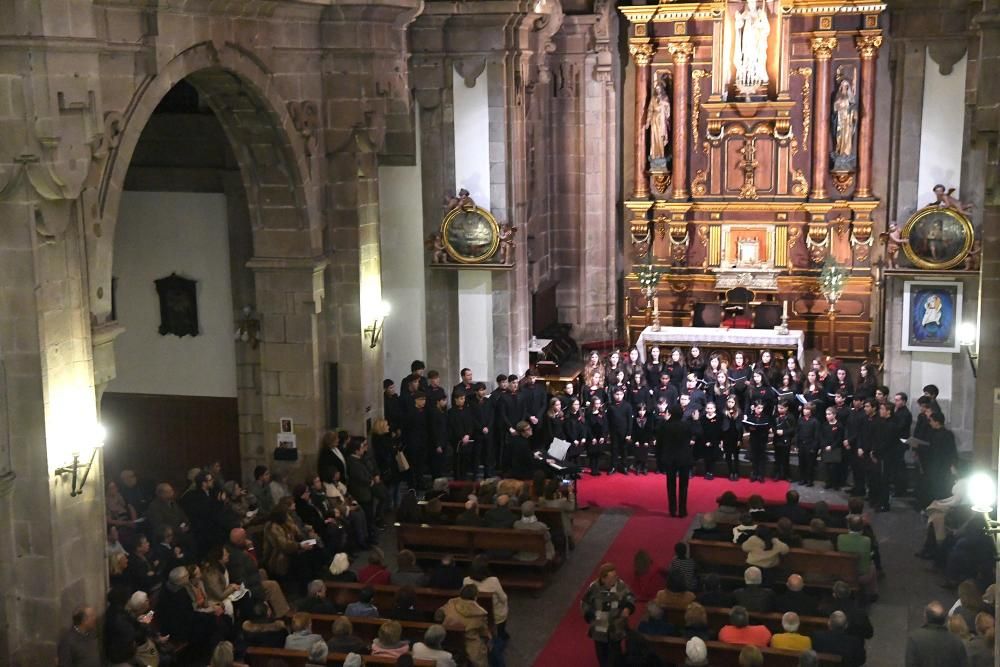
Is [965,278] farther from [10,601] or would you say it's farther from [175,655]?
[10,601]

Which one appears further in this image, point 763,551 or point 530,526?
point 530,526

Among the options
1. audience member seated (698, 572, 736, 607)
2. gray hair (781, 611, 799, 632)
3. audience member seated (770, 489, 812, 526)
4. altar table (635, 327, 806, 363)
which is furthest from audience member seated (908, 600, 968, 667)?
altar table (635, 327, 806, 363)

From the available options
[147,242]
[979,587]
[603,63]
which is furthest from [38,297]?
[603,63]

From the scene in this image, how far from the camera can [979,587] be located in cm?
1555

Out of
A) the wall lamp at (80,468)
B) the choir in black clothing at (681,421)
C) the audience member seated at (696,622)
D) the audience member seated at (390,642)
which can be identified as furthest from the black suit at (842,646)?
the wall lamp at (80,468)

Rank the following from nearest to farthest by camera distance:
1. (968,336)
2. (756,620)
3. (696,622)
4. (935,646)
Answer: (935,646)
(696,622)
(756,620)
(968,336)

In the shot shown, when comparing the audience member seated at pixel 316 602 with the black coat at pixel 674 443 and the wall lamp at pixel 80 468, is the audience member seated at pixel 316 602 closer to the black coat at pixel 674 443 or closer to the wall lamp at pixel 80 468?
the wall lamp at pixel 80 468

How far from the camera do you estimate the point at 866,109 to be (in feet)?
84.7

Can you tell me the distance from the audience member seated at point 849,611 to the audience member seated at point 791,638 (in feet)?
1.67

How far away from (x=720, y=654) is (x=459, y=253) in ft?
37.3

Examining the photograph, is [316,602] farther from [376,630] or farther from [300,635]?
[300,635]

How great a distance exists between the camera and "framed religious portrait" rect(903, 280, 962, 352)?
21.9 meters

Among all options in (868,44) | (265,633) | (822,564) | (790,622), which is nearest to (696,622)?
(790,622)

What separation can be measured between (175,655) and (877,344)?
16.3 meters
